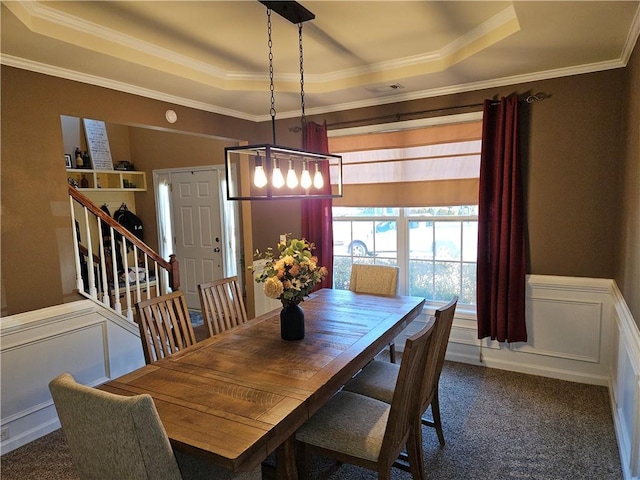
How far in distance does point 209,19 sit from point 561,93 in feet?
8.71

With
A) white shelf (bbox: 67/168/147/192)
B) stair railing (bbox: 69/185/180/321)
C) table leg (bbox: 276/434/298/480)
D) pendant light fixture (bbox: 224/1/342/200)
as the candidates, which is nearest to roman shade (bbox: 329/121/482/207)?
pendant light fixture (bbox: 224/1/342/200)

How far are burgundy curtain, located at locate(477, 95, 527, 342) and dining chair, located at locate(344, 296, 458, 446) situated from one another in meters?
1.21

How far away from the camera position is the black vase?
2393mm

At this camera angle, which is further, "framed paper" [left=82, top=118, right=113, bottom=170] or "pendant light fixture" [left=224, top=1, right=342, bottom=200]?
"framed paper" [left=82, top=118, right=113, bottom=170]

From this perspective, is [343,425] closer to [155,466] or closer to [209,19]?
[155,466]

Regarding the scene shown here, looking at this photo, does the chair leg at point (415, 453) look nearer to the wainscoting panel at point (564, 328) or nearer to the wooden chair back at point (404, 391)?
the wooden chair back at point (404, 391)

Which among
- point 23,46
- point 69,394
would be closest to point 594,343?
point 69,394

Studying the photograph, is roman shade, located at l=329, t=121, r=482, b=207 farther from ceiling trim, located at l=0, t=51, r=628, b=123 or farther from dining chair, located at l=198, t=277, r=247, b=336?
dining chair, located at l=198, t=277, r=247, b=336

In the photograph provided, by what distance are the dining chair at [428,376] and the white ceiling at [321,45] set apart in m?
1.66

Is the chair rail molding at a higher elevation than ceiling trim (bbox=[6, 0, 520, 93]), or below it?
below

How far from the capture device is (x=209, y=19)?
2.47m

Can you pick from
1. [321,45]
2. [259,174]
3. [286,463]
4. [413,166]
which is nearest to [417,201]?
[413,166]

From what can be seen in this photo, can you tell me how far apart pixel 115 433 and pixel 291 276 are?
121 centimetres

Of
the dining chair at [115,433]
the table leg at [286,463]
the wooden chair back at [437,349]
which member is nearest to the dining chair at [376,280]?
the wooden chair back at [437,349]
